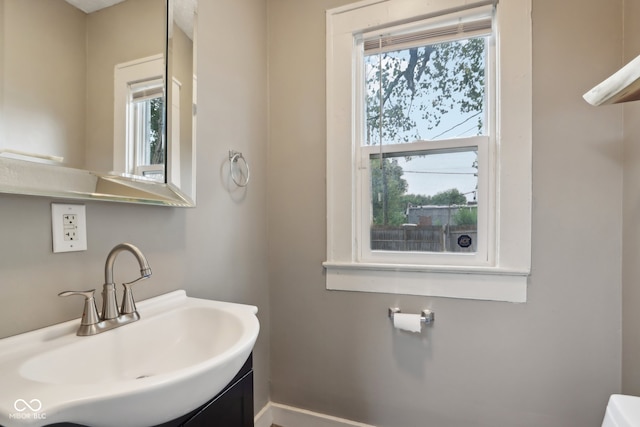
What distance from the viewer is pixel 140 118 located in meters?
0.90

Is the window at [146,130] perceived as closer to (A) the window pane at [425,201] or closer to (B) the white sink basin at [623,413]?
(A) the window pane at [425,201]

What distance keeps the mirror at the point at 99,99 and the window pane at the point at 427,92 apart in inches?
32.9

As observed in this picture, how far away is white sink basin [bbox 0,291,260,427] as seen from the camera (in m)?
0.46

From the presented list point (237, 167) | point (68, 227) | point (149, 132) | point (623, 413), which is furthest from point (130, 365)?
point (623, 413)

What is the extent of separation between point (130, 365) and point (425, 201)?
1247mm

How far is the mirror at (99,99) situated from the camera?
2.13 ft

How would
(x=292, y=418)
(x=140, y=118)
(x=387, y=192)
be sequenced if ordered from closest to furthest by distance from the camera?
(x=140, y=118) → (x=387, y=192) → (x=292, y=418)

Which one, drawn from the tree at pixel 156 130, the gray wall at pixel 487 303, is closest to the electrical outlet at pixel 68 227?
the tree at pixel 156 130

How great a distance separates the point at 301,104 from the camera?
1.53 metres

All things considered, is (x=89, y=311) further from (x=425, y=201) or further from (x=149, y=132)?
(x=425, y=201)

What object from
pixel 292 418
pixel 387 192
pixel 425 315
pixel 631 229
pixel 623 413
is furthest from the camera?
pixel 292 418

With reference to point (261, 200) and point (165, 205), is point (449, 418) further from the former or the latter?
point (165, 205)

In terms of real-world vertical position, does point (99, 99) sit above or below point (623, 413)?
above

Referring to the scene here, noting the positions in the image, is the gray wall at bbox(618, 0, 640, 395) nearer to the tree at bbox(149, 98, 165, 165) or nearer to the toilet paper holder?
the toilet paper holder
